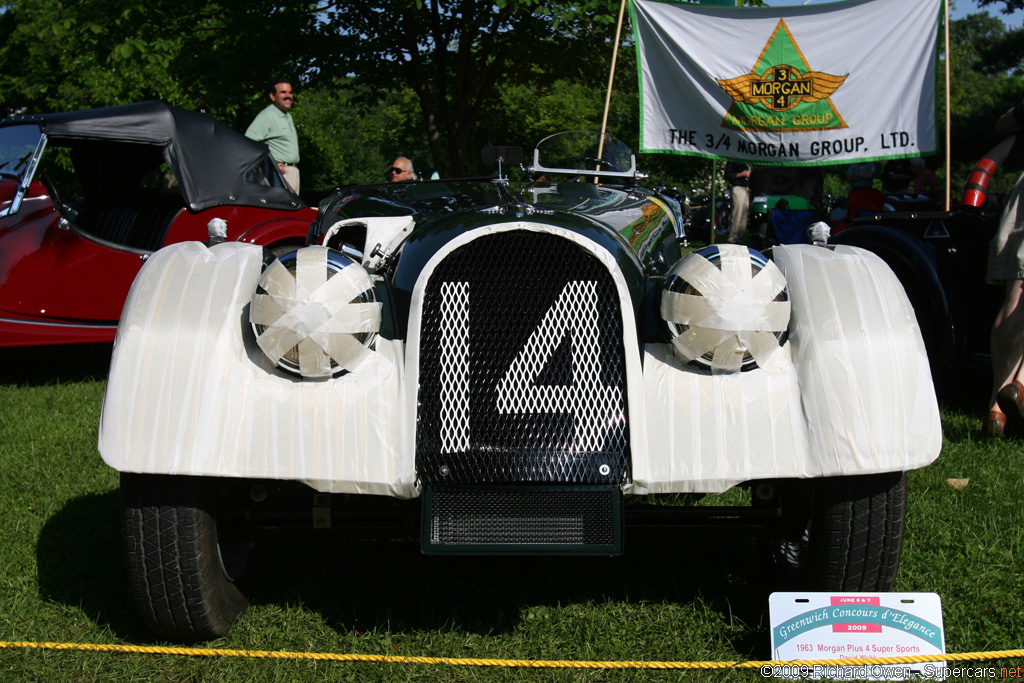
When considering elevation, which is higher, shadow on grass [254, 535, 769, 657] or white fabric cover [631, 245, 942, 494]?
white fabric cover [631, 245, 942, 494]

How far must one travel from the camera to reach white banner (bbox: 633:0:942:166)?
654 cm

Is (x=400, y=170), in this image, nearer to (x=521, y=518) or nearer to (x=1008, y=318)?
(x=1008, y=318)

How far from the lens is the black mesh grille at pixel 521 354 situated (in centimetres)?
→ 237

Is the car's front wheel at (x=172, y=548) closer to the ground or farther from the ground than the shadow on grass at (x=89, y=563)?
farther from the ground

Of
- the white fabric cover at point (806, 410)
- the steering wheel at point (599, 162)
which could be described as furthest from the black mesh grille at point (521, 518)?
the steering wheel at point (599, 162)

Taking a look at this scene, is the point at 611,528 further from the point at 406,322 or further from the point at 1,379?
the point at 1,379

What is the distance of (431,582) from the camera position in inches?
120

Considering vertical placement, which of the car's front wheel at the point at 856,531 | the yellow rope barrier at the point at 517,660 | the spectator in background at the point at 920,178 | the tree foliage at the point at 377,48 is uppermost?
the tree foliage at the point at 377,48

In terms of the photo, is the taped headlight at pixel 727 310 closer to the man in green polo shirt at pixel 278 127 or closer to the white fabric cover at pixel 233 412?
the white fabric cover at pixel 233 412

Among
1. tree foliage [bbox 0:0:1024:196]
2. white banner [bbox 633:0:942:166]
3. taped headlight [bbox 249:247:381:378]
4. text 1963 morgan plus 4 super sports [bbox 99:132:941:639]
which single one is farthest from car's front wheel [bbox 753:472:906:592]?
tree foliage [bbox 0:0:1024:196]

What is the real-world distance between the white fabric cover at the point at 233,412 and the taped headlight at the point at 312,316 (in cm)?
6

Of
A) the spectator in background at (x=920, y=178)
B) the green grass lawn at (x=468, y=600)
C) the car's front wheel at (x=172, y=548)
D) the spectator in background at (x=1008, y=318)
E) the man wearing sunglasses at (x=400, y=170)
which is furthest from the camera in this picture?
the spectator in background at (x=920, y=178)

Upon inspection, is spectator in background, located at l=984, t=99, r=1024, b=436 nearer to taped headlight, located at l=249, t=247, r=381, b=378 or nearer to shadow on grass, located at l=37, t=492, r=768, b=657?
shadow on grass, located at l=37, t=492, r=768, b=657

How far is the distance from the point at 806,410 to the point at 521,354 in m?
0.77
